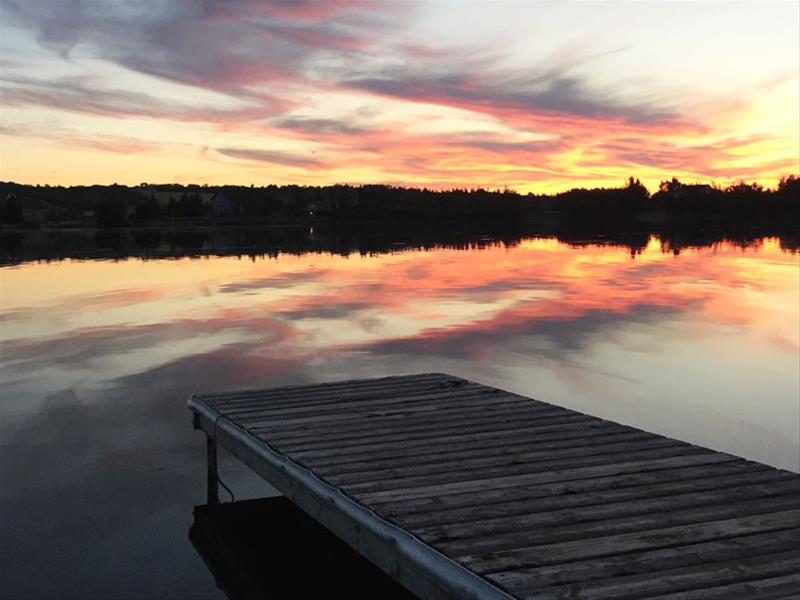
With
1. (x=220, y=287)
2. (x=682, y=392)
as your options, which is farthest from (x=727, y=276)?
(x=682, y=392)

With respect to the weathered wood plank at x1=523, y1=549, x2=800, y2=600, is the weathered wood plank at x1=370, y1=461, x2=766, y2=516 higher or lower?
lower

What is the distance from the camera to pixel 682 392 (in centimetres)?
1205

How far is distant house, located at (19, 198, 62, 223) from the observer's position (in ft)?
497

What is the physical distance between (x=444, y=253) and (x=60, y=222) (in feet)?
402

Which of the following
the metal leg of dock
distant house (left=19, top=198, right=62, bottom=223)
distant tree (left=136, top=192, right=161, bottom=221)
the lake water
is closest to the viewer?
the lake water

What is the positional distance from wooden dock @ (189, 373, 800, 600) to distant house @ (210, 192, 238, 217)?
15237 centimetres

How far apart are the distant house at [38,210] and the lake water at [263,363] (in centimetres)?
12999

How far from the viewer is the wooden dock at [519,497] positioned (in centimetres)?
416

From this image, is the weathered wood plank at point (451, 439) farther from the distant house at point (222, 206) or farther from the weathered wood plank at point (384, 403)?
the distant house at point (222, 206)

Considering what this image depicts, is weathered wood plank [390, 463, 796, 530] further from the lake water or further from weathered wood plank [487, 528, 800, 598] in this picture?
the lake water

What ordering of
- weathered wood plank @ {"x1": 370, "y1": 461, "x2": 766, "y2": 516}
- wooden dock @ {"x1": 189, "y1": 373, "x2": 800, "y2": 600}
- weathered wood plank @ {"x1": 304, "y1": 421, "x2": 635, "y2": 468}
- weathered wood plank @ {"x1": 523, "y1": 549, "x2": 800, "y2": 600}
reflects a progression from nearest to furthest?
weathered wood plank @ {"x1": 523, "y1": 549, "x2": 800, "y2": 600} < wooden dock @ {"x1": 189, "y1": 373, "x2": 800, "y2": 600} < weathered wood plank @ {"x1": 370, "y1": 461, "x2": 766, "y2": 516} < weathered wood plank @ {"x1": 304, "y1": 421, "x2": 635, "y2": 468}

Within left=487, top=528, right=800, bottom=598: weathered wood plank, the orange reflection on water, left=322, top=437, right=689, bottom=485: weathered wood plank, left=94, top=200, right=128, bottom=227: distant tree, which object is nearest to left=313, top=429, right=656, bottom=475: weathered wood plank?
left=322, top=437, right=689, bottom=485: weathered wood plank

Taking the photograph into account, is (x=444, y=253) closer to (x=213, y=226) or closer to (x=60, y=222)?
(x=213, y=226)

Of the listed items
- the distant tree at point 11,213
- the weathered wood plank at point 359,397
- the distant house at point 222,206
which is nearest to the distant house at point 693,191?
the distant house at point 222,206
